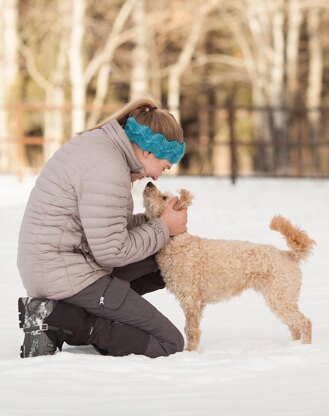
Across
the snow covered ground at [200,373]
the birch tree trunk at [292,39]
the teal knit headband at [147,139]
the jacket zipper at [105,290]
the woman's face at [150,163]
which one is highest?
the birch tree trunk at [292,39]

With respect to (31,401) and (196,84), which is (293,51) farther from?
(31,401)

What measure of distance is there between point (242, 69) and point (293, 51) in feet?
15.9

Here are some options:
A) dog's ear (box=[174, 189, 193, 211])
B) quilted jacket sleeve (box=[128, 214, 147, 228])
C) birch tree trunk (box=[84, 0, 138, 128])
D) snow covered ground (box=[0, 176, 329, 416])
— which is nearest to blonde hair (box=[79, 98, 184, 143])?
dog's ear (box=[174, 189, 193, 211])

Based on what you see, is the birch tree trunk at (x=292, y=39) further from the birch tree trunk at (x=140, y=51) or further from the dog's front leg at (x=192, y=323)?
the dog's front leg at (x=192, y=323)

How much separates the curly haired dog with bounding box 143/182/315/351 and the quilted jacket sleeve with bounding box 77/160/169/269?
38 centimetres

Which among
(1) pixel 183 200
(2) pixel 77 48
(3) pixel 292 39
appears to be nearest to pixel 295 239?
(1) pixel 183 200

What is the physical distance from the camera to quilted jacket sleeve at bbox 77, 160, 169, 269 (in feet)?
14.7

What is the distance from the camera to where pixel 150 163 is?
479 cm

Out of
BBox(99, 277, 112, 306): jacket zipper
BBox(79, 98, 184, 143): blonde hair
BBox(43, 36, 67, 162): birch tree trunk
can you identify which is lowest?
BBox(99, 277, 112, 306): jacket zipper

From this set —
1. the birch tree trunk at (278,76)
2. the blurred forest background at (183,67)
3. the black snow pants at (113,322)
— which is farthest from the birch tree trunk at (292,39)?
the black snow pants at (113,322)

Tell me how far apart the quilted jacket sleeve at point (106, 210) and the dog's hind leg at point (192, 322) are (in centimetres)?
54

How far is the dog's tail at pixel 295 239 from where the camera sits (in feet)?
16.1

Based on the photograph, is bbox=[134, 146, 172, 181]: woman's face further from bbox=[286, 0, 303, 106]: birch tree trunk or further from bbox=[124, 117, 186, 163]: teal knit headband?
bbox=[286, 0, 303, 106]: birch tree trunk

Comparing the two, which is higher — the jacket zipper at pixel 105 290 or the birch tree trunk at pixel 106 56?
the birch tree trunk at pixel 106 56
